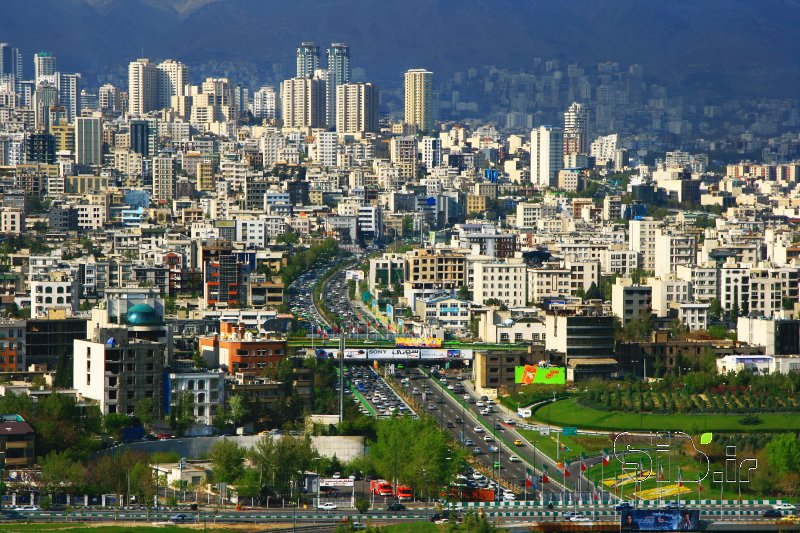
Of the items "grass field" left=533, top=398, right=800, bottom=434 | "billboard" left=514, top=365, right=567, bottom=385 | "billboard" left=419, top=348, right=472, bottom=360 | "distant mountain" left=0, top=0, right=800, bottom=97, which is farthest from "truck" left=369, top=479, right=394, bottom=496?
"distant mountain" left=0, top=0, right=800, bottom=97

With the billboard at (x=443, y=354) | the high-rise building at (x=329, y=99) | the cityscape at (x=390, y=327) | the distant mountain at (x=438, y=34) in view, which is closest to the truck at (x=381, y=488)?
the cityscape at (x=390, y=327)

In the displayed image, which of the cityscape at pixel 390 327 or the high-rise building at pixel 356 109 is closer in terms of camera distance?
the cityscape at pixel 390 327

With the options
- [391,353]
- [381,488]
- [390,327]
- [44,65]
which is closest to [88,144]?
[44,65]

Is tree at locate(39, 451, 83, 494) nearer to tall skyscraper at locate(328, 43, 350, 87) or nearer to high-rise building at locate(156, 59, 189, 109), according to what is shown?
high-rise building at locate(156, 59, 189, 109)

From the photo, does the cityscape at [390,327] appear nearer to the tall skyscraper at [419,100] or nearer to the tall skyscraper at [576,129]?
the tall skyscraper at [576,129]

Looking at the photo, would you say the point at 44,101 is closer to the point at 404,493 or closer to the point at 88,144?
the point at 88,144

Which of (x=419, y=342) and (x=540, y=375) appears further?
(x=419, y=342)
